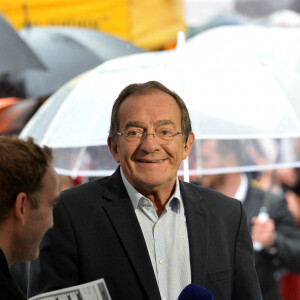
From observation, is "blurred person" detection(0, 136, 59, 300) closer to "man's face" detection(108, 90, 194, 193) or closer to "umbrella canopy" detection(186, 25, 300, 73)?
"man's face" detection(108, 90, 194, 193)

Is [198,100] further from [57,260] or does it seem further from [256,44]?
[57,260]

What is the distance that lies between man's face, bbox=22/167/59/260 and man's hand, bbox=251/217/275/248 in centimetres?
358

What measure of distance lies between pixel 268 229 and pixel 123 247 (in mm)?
3110

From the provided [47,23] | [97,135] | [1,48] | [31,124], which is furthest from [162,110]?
[47,23]

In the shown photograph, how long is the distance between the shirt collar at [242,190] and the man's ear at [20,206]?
147 inches

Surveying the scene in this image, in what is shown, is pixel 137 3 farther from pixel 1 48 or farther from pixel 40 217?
pixel 40 217

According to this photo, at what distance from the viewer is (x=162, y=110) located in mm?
3078

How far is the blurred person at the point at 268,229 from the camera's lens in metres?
5.93

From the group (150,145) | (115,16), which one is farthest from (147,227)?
(115,16)

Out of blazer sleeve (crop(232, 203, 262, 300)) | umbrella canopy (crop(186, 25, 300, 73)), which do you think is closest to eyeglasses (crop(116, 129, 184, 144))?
blazer sleeve (crop(232, 203, 262, 300))

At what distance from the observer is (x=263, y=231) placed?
5.91 m

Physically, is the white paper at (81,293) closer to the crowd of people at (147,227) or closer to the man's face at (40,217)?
the man's face at (40,217)

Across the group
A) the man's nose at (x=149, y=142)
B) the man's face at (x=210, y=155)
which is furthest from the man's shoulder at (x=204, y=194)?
the man's face at (x=210, y=155)

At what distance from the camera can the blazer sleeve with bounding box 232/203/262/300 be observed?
3115mm
